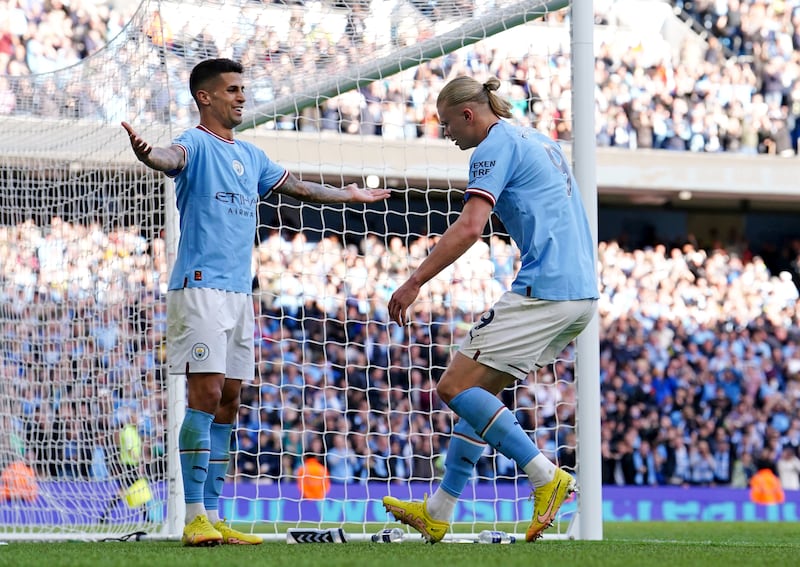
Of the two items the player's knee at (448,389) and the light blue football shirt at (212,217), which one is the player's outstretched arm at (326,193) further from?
the player's knee at (448,389)

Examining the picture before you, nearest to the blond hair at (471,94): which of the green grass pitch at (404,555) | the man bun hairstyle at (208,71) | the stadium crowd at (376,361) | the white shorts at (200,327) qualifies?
the man bun hairstyle at (208,71)

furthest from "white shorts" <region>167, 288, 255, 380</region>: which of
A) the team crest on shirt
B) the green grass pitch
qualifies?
the green grass pitch

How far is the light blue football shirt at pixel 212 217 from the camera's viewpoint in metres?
5.15

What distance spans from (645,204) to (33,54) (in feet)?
37.1

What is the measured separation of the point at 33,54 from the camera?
16.0 m

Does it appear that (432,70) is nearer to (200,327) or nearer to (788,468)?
(200,327)

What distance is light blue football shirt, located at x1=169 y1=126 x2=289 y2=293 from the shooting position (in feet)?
16.9

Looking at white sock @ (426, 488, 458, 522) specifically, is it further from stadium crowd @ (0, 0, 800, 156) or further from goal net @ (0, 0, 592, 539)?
stadium crowd @ (0, 0, 800, 156)

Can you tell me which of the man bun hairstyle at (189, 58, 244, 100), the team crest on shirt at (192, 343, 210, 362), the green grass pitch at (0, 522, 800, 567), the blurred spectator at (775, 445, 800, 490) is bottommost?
the blurred spectator at (775, 445, 800, 490)

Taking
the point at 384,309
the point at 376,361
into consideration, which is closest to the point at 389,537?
the point at 384,309

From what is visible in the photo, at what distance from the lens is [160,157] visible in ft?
16.2

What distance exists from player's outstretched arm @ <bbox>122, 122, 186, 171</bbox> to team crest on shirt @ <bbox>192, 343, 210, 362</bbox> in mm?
709

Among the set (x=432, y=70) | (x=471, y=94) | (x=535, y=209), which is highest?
(x=432, y=70)

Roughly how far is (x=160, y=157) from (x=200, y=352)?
0.78m
